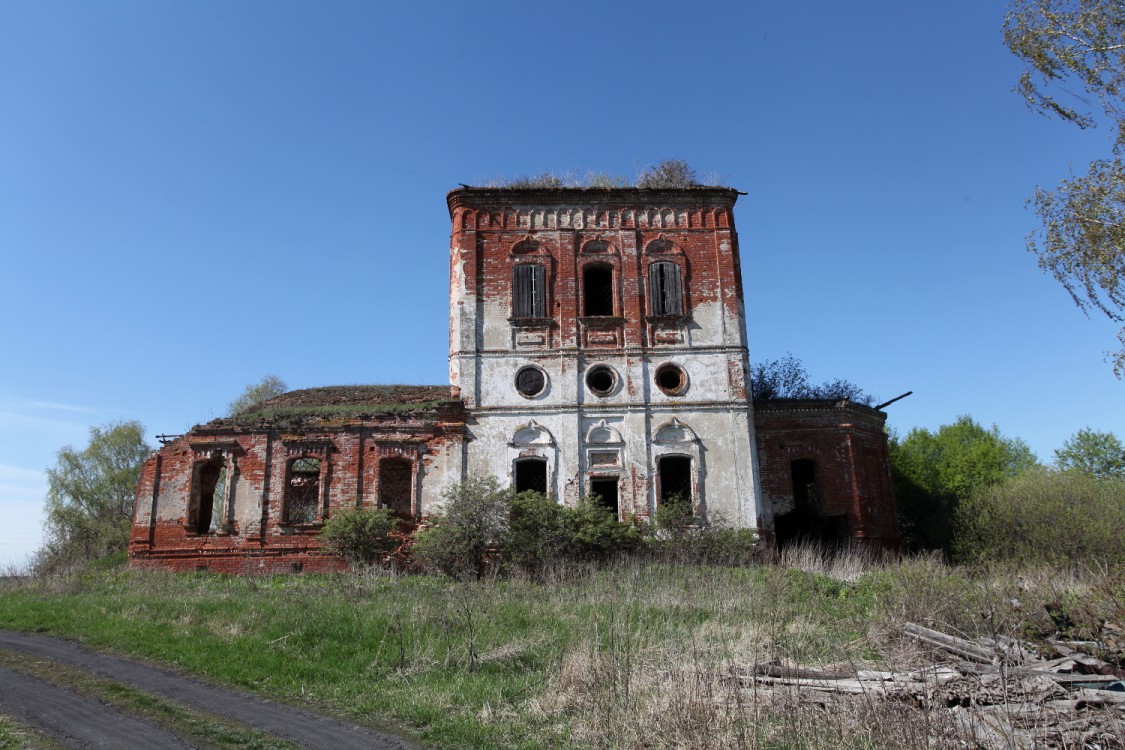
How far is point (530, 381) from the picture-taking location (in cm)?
2333

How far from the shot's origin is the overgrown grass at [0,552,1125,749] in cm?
685

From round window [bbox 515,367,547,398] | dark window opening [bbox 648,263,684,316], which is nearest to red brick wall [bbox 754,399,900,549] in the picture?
dark window opening [bbox 648,263,684,316]

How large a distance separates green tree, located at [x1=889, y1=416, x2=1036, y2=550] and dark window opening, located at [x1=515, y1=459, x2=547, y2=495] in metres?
12.9

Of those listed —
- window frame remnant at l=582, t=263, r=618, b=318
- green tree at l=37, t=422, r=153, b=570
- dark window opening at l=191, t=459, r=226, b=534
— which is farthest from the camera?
green tree at l=37, t=422, r=153, b=570

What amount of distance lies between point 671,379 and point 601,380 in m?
2.15

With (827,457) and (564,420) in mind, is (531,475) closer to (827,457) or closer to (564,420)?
(564,420)

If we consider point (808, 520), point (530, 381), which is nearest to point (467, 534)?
point (530, 381)

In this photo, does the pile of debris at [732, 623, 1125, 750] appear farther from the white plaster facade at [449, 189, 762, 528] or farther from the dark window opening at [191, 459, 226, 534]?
the dark window opening at [191, 459, 226, 534]

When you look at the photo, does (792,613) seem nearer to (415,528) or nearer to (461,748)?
(461,748)

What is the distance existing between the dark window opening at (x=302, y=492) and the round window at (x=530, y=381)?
6.38 m

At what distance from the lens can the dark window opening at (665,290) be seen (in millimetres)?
23984

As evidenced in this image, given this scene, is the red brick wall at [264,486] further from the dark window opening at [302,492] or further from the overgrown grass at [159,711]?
the overgrown grass at [159,711]

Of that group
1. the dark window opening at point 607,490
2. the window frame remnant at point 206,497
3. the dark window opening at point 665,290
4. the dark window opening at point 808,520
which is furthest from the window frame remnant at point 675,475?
the window frame remnant at point 206,497

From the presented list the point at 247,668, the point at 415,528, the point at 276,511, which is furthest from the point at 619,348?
the point at 247,668
